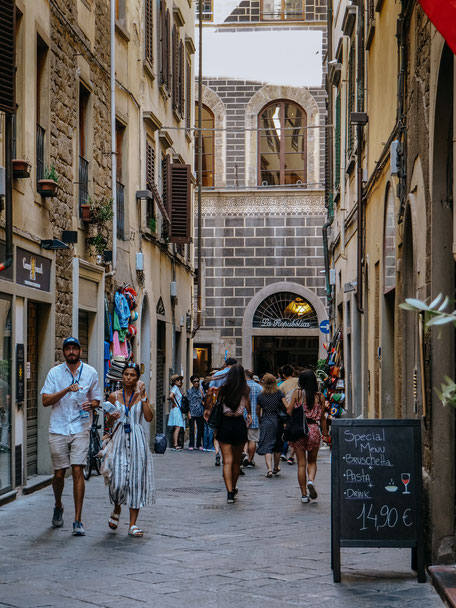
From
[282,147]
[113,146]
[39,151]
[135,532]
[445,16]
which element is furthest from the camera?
[282,147]

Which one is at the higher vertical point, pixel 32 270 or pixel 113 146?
pixel 113 146

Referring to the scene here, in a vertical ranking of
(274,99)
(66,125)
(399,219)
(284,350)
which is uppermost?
(274,99)

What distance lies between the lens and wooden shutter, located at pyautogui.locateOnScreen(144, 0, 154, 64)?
2252cm

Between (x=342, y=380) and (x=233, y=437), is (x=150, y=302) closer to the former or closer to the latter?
(x=342, y=380)

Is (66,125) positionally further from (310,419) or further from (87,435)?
(87,435)

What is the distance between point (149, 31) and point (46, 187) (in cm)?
990

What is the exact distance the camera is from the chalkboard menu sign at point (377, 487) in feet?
25.6

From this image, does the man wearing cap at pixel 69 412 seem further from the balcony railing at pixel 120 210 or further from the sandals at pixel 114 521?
the balcony railing at pixel 120 210

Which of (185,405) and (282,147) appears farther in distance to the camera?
(282,147)

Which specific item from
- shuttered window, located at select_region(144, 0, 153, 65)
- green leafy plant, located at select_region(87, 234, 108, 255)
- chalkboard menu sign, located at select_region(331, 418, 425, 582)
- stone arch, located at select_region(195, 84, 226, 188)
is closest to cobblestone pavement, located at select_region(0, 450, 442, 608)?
chalkboard menu sign, located at select_region(331, 418, 425, 582)

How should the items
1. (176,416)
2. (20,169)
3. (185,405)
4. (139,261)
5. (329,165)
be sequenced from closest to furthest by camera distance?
(20,169), (139,261), (185,405), (176,416), (329,165)

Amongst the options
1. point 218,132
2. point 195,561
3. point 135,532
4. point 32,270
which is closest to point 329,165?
point 218,132

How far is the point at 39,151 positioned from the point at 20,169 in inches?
70.7

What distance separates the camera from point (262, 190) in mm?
34844
